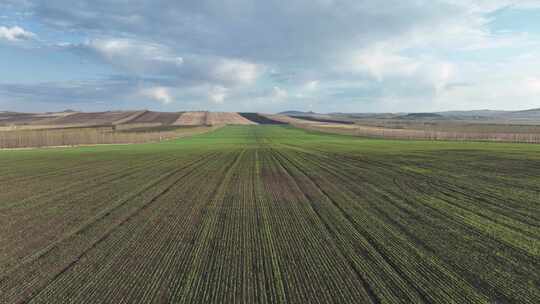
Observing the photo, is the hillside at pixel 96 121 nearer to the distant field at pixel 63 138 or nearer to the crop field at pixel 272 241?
the distant field at pixel 63 138

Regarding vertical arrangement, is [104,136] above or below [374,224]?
above

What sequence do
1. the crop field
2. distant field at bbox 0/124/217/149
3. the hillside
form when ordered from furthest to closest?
the hillside → distant field at bbox 0/124/217/149 → the crop field

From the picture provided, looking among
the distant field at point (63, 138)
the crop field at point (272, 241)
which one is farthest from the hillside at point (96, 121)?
the crop field at point (272, 241)

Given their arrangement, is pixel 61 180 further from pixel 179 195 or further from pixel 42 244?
A: pixel 42 244

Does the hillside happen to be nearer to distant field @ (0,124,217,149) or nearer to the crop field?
distant field @ (0,124,217,149)

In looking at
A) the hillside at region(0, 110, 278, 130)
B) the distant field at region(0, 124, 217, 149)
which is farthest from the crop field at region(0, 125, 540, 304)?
the hillside at region(0, 110, 278, 130)

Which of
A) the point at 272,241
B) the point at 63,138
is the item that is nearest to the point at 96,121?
the point at 63,138

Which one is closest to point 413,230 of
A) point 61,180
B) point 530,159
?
point 61,180

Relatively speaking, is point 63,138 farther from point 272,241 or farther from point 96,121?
point 96,121
